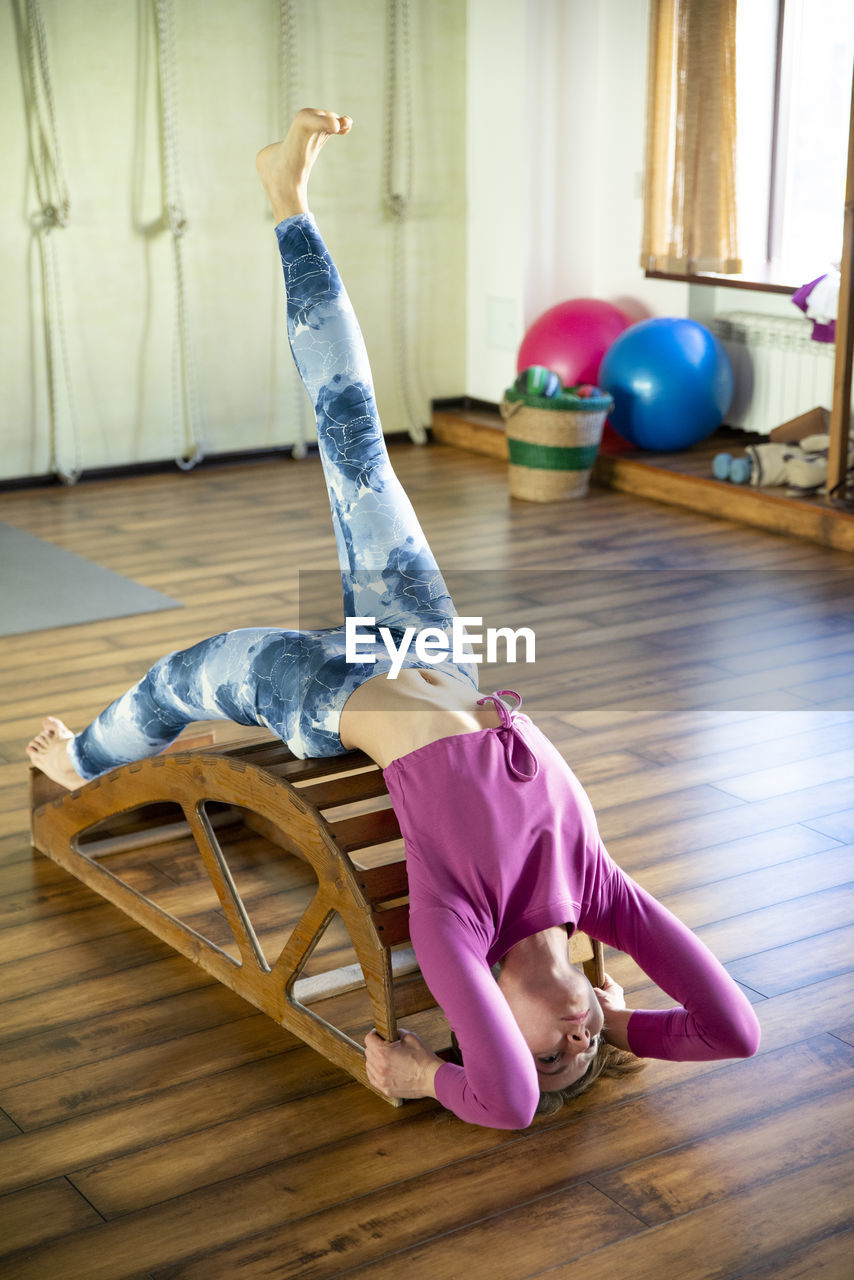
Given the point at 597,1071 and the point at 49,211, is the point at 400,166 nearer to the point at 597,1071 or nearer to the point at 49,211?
the point at 49,211

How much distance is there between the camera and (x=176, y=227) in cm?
575

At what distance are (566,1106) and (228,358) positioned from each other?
182 inches

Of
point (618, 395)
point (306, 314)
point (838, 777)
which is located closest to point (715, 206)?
point (618, 395)

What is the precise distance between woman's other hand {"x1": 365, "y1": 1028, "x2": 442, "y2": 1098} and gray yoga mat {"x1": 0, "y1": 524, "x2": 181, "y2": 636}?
2365mm

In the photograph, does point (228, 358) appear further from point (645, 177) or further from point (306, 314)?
point (306, 314)

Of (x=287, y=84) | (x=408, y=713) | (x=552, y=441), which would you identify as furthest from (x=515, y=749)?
(x=287, y=84)

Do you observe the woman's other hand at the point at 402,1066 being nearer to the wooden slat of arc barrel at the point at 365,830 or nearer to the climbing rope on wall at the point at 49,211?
the wooden slat of arc barrel at the point at 365,830

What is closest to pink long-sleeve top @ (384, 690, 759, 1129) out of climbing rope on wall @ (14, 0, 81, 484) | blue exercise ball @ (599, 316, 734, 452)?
blue exercise ball @ (599, 316, 734, 452)

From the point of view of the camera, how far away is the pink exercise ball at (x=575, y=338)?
5.64 m

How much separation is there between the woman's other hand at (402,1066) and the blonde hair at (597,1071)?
Result: 145mm

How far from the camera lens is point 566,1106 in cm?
188

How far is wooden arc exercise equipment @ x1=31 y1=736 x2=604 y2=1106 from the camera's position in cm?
187

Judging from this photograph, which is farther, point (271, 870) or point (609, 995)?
point (271, 870)

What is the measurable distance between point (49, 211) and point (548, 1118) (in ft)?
15.1
